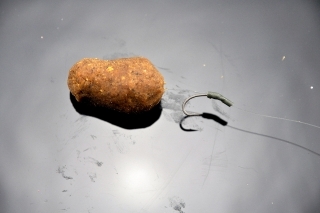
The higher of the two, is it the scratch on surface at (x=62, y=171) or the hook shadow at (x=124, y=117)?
the hook shadow at (x=124, y=117)

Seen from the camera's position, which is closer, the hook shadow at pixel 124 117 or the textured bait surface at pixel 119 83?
the textured bait surface at pixel 119 83

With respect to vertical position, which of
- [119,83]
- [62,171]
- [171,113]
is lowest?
[62,171]

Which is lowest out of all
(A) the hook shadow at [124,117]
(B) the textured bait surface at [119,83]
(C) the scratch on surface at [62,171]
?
(C) the scratch on surface at [62,171]

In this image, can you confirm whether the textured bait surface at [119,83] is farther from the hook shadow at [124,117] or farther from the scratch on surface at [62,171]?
the scratch on surface at [62,171]

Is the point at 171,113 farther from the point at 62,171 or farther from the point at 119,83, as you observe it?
the point at 62,171

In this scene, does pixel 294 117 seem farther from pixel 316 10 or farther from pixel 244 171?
pixel 316 10

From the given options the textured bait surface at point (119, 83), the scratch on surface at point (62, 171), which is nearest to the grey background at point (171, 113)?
Answer: the scratch on surface at point (62, 171)

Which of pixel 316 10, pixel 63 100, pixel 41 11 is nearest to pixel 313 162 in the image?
pixel 316 10

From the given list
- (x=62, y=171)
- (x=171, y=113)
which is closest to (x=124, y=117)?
(x=171, y=113)

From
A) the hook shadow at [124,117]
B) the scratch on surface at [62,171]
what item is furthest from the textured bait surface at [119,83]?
the scratch on surface at [62,171]
